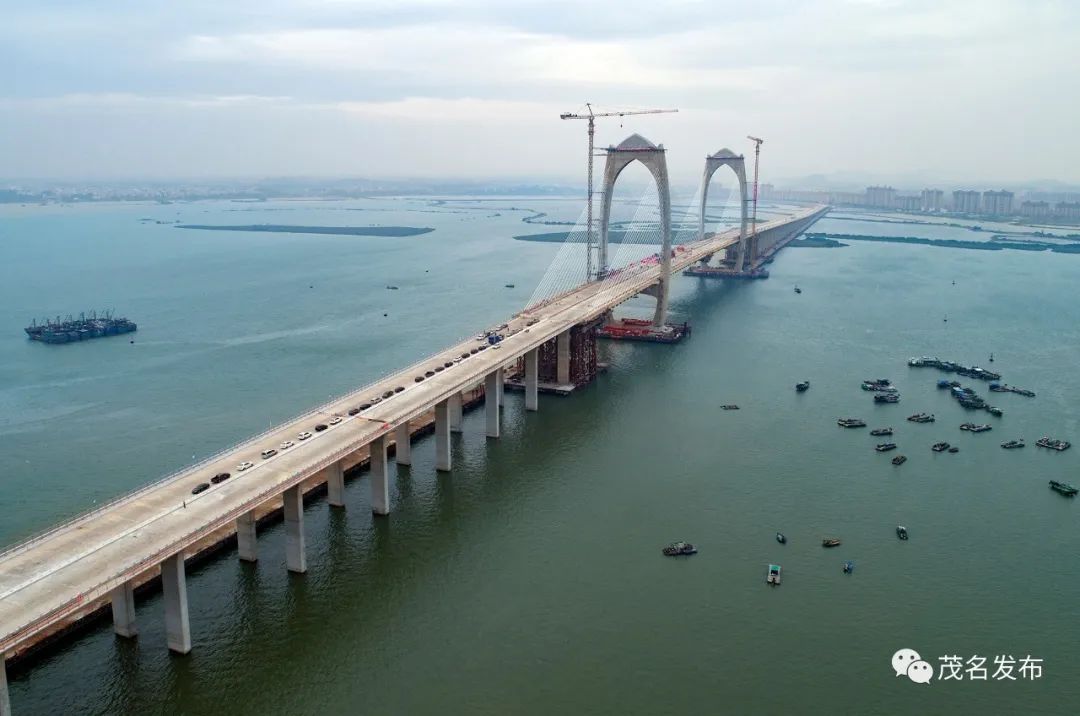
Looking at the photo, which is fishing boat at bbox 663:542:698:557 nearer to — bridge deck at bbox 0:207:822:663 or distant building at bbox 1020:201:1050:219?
bridge deck at bbox 0:207:822:663

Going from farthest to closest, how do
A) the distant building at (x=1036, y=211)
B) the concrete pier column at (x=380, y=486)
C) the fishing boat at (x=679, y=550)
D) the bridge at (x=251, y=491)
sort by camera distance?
1. the distant building at (x=1036, y=211)
2. the concrete pier column at (x=380, y=486)
3. the fishing boat at (x=679, y=550)
4. the bridge at (x=251, y=491)

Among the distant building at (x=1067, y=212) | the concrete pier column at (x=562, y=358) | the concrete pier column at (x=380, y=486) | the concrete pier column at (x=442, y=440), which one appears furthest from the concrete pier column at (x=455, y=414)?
the distant building at (x=1067, y=212)

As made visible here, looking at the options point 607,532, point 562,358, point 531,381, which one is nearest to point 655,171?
point 562,358

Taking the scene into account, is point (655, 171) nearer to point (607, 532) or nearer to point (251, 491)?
point (607, 532)

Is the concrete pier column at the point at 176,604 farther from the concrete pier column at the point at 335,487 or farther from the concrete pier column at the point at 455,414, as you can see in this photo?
the concrete pier column at the point at 455,414

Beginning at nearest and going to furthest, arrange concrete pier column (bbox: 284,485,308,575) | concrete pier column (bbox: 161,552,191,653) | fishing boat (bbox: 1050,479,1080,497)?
concrete pier column (bbox: 161,552,191,653)
concrete pier column (bbox: 284,485,308,575)
fishing boat (bbox: 1050,479,1080,497)

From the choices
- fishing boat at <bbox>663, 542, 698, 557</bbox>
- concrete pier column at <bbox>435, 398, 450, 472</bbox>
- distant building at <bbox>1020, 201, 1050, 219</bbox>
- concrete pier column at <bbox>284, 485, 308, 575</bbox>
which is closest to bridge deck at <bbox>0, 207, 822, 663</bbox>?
concrete pier column at <bbox>284, 485, 308, 575</bbox>
